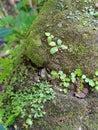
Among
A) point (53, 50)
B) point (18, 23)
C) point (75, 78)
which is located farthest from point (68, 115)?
point (18, 23)

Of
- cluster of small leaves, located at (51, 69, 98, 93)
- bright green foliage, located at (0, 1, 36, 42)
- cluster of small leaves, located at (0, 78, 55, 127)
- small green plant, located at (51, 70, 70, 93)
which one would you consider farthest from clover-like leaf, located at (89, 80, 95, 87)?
bright green foliage, located at (0, 1, 36, 42)

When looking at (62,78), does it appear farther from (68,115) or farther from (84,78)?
(68,115)

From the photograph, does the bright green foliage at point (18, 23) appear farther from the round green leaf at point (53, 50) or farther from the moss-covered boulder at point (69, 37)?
the round green leaf at point (53, 50)

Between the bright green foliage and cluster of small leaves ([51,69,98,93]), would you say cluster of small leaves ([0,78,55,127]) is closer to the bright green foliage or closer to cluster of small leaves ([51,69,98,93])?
cluster of small leaves ([51,69,98,93])

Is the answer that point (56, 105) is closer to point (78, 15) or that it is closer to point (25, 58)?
point (25, 58)

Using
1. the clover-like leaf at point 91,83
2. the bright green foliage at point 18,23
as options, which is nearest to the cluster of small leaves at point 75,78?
the clover-like leaf at point 91,83

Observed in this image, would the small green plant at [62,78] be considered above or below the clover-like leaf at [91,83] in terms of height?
above
